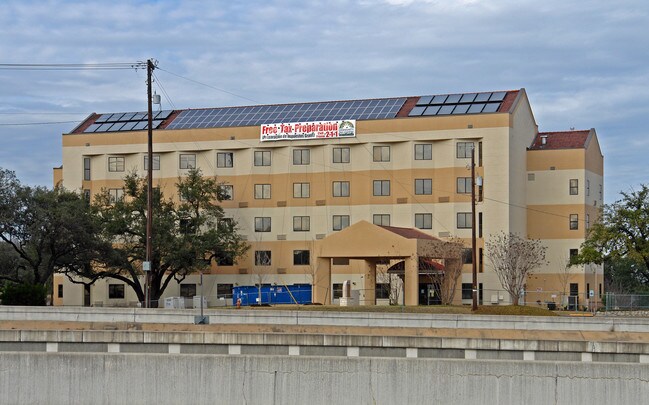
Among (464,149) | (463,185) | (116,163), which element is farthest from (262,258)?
(464,149)

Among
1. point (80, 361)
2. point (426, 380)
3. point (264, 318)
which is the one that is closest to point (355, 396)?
point (426, 380)

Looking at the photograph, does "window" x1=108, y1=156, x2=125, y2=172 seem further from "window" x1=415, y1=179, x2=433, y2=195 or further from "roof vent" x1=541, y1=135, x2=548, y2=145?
"roof vent" x1=541, y1=135, x2=548, y2=145

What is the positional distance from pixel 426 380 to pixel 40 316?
28463 millimetres

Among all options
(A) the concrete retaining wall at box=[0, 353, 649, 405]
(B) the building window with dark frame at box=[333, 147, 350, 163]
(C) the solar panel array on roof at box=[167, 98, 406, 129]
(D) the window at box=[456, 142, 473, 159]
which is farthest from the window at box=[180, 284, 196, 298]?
(A) the concrete retaining wall at box=[0, 353, 649, 405]

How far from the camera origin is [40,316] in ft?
142

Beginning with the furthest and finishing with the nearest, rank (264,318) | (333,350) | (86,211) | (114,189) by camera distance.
→ (114,189) < (86,211) < (264,318) < (333,350)

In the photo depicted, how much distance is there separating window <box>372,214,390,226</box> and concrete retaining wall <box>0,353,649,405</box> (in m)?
56.9

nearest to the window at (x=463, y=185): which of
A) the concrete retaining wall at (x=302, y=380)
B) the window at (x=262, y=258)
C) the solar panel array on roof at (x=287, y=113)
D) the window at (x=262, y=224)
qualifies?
the solar panel array on roof at (x=287, y=113)

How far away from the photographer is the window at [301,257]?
77.8m

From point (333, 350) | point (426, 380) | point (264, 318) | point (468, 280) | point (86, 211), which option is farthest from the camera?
point (468, 280)

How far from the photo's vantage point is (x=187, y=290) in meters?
80.3

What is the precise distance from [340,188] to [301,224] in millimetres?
4196

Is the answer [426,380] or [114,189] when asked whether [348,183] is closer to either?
[114,189]

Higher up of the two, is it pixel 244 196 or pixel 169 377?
pixel 244 196
